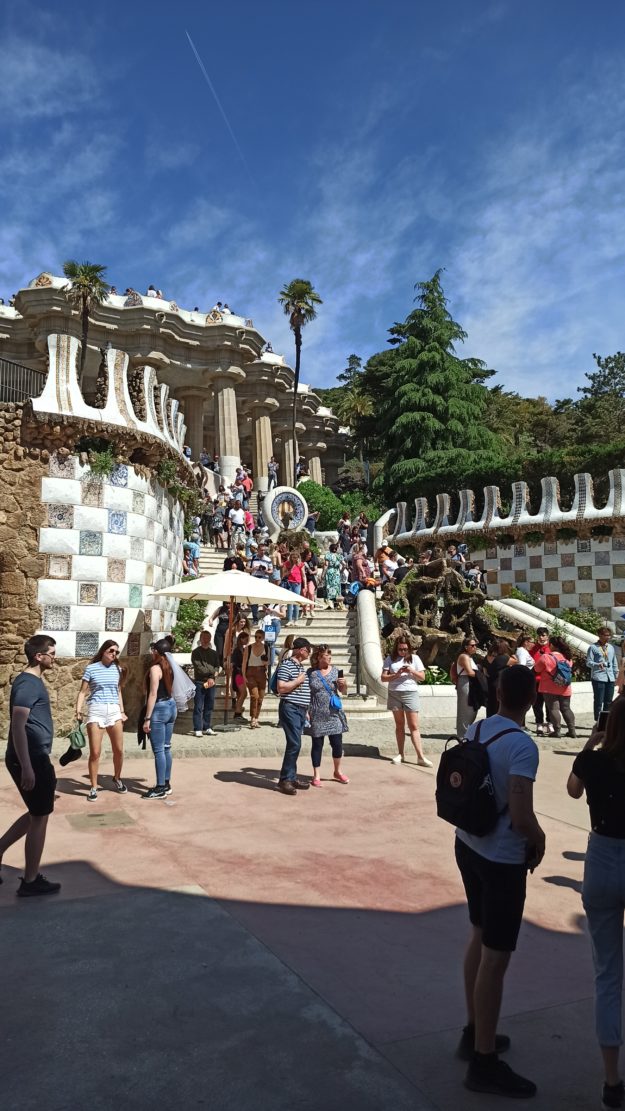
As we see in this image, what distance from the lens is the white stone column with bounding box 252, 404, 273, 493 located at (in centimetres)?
4644

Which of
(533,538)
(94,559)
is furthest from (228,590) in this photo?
(533,538)

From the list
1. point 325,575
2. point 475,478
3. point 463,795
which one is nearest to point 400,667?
point 463,795

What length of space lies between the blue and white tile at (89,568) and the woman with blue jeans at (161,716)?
446 cm

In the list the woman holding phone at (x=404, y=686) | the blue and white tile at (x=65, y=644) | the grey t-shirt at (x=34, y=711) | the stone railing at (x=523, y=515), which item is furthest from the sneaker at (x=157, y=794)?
the stone railing at (x=523, y=515)

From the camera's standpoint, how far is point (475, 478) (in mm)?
32031

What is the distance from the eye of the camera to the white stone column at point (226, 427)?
4131cm

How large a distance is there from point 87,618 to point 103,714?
14.1 feet

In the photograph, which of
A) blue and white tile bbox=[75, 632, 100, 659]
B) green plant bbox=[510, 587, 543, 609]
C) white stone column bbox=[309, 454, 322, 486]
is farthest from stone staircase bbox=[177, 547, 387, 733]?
white stone column bbox=[309, 454, 322, 486]

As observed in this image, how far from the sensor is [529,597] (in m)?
23.6

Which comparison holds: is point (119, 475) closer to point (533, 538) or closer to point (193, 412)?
point (533, 538)

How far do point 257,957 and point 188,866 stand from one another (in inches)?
70.0

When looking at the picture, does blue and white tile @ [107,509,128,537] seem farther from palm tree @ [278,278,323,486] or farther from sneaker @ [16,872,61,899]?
palm tree @ [278,278,323,486]

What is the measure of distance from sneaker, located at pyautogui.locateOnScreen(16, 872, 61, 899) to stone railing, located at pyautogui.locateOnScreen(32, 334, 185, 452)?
839 centimetres

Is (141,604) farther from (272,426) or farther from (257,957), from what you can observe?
(272,426)
